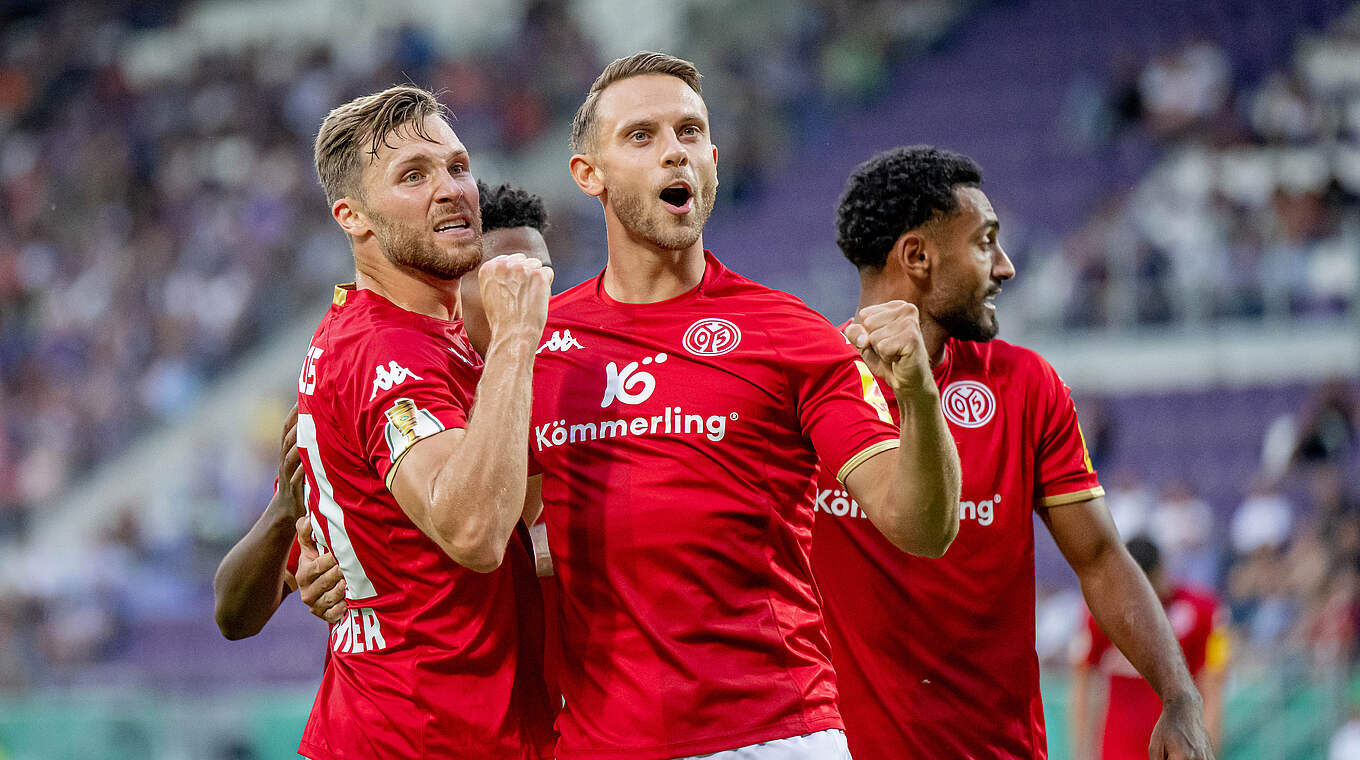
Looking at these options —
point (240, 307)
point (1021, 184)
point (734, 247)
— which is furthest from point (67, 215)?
point (1021, 184)

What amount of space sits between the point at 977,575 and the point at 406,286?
176cm

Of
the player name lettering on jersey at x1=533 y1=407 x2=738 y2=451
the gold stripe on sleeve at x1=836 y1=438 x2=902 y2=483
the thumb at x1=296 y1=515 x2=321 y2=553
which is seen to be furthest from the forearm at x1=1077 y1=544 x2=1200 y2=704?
the thumb at x1=296 y1=515 x2=321 y2=553

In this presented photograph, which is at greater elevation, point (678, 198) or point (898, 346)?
point (678, 198)

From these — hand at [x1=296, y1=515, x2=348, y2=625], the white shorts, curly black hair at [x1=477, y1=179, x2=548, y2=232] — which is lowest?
the white shorts

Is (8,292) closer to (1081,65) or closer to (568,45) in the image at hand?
(568,45)

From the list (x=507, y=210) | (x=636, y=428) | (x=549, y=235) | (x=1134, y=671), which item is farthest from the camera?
(x=549, y=235)

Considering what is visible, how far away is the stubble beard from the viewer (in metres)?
3.93

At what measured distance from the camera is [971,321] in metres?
4.61

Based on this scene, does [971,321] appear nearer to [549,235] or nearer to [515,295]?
[515,295]

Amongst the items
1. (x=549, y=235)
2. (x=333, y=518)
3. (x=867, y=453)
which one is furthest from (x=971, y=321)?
(x=549, y=235)

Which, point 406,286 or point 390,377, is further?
point 406,286

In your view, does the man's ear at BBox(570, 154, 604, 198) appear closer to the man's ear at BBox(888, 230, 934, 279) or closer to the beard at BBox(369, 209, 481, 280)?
the beard at BBox(369, 209, 481, 280)

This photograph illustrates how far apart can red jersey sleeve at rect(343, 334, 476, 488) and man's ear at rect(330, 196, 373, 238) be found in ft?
1.35

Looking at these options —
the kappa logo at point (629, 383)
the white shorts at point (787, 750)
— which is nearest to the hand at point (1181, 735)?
the white shorts at point (787, 750)
